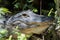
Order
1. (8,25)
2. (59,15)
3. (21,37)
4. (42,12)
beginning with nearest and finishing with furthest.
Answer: (21,37)
(59,15)
(8,25)
(42,12)

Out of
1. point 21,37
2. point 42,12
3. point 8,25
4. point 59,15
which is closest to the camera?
point 21,37

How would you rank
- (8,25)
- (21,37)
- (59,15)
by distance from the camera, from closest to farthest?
(21,37) → (59,15) → (8,25)

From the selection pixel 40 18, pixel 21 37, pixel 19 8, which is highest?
pixel 19 8

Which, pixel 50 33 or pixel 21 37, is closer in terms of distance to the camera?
pixel 21 37

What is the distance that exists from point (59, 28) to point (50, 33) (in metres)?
0.26

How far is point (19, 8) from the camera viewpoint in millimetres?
3527

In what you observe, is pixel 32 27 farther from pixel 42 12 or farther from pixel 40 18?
pixel 42 12

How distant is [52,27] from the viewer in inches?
99.9

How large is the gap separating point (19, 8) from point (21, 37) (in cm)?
134

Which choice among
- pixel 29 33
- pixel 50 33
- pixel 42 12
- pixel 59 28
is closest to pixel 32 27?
pixel 29 33

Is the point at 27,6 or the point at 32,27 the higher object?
the point at 27,6

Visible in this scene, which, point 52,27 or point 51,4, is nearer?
point 52,27

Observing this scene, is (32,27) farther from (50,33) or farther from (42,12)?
(42,12)

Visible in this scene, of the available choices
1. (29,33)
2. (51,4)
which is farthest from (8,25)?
(51,4)
